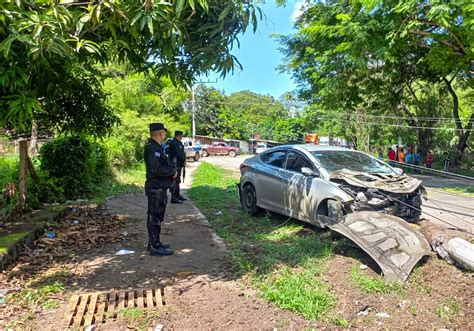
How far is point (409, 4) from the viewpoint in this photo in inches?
429

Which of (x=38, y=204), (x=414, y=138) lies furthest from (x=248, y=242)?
(x=414, y=138)

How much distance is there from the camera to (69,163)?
1048cm

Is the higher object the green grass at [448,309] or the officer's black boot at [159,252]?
the green grass at [448,309]

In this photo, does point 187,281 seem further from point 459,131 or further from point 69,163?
point 459,131

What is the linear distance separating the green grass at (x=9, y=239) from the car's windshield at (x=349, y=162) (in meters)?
4.94

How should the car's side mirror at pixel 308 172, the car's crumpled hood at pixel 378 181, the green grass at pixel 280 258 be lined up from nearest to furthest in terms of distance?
1. the green grass at pixel 280 258
2. the car's crumpled hood at pixel 378 181
3. the car's side mirror at pixel 308 172

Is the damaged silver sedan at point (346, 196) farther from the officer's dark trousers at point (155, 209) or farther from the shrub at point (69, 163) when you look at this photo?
the shrub at point (69, 163)

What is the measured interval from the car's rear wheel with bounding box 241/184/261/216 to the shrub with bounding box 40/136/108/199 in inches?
175

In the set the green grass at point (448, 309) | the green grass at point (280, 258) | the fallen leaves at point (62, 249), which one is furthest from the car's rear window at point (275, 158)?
the green grass at point (448, 309)

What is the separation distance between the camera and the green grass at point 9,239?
5530 millimetres

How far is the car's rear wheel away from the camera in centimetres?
883

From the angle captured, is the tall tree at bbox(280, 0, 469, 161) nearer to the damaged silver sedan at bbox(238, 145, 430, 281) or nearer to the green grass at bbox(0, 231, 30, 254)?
the damaged silver sedan at bbox(238, 145, 430, 281)

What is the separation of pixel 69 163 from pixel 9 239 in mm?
4727

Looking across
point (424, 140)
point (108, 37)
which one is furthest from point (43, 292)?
point (424, 140)
